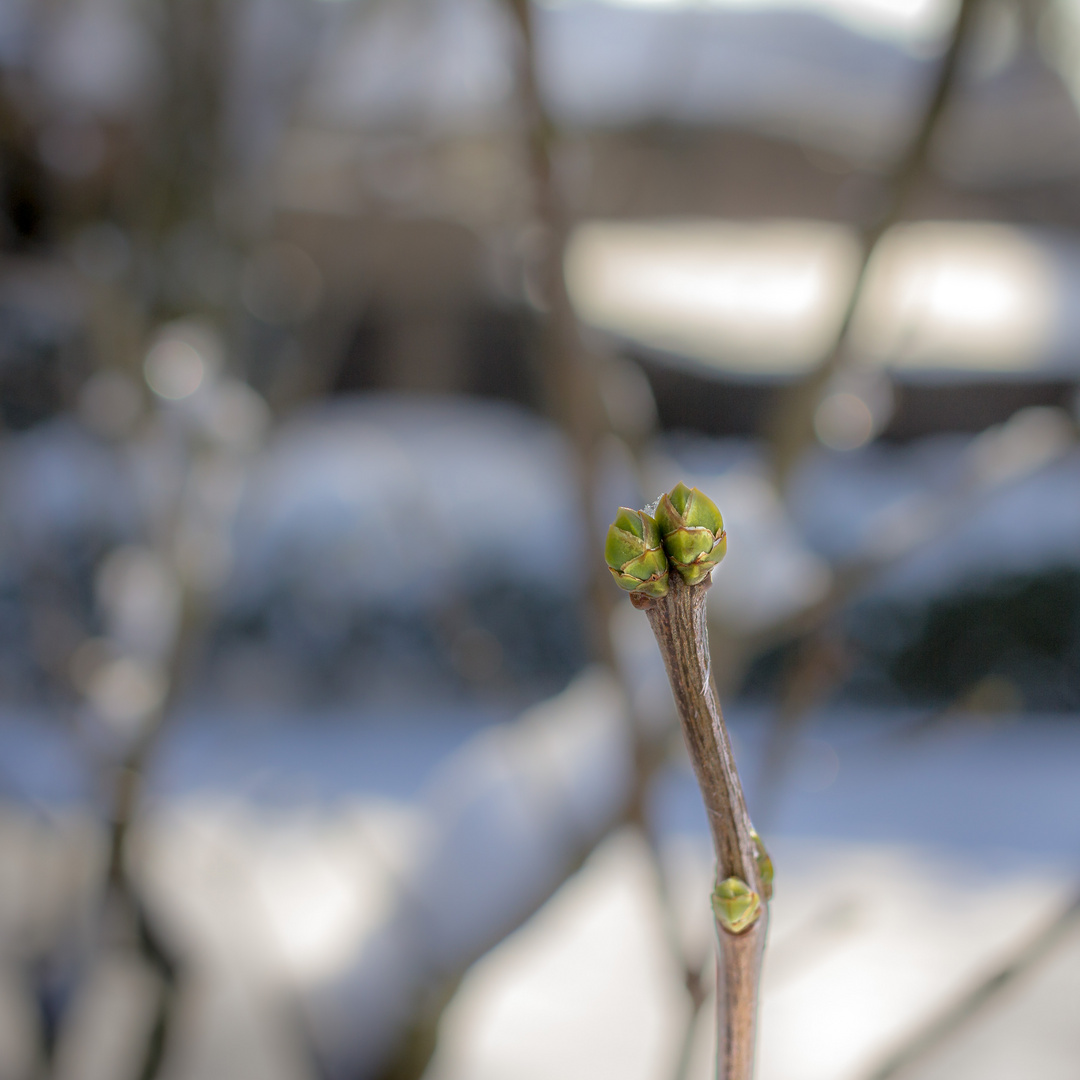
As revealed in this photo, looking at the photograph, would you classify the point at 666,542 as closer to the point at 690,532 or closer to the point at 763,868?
the point at 690,532

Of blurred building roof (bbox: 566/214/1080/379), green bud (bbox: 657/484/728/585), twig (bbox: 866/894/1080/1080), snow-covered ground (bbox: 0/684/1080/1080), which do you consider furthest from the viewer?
blurred building roof (bbox: 566/214/1080/379)

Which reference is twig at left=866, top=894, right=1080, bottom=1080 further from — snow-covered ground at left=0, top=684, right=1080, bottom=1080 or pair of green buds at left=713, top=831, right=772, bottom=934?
pair of green buds at left=713, top=831, right=772, bottom=934

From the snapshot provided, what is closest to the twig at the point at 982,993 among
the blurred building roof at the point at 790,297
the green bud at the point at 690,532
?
the green bud at the point at 690,532

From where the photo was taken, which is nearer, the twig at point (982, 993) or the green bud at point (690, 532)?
the green bud at point (690, 532)

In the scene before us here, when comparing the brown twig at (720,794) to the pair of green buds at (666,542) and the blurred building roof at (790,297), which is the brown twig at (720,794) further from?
the blurred building roof at (790,297)

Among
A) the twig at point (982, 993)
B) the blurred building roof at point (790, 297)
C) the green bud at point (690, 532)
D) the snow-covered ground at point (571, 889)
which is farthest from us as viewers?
the blurred building roof at point (790, 297)

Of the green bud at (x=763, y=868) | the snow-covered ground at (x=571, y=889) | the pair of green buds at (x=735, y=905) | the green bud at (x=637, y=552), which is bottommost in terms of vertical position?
the pair of green buds at (x=735, y=905)

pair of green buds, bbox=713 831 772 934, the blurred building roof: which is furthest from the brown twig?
the blurred building roof

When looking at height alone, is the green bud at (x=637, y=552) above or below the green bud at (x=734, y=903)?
above
